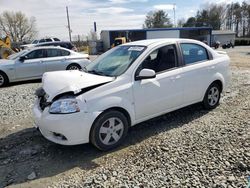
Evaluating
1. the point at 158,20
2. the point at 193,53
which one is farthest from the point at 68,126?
the point at 158,20

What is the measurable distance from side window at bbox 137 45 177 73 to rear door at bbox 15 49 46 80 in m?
6.86

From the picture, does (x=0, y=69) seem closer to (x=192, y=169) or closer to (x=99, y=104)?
(x=99, y=104)

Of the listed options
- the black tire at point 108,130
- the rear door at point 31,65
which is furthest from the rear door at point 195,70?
the rear door at point 31,65

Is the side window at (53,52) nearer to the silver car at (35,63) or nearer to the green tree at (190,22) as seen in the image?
the silver car at (35,63)

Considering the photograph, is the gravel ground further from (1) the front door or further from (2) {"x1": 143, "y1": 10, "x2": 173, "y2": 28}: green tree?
(2) {"x1": 143, "y1": 10, "x2": 173, "y2": 28}: green tree

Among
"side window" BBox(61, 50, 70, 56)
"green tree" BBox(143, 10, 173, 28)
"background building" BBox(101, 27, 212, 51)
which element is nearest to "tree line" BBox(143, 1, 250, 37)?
"green tree" BBox(143, 10, 173, 28)

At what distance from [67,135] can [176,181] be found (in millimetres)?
1625

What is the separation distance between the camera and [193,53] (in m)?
5.05

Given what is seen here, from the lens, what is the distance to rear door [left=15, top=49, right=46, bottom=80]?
9672 millimetres

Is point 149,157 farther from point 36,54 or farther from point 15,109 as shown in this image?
point 36,54

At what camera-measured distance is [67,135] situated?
3.54 meters

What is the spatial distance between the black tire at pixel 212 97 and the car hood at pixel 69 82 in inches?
96.7

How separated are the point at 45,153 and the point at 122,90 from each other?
5.20 feet

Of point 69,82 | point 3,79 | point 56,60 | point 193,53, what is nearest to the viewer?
point 69,82
